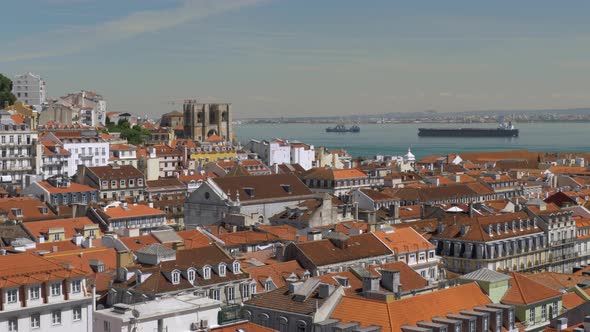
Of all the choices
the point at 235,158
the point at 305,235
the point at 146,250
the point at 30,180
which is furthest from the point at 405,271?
the point at 235,158

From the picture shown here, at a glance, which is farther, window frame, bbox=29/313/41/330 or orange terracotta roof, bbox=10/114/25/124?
orange terracotta roof, bbox=10/114/25/124

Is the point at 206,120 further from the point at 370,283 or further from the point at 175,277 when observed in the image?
the point at 370,283

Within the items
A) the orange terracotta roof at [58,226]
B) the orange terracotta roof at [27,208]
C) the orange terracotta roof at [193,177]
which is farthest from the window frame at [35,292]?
the orange terracotta roof at [193,177]

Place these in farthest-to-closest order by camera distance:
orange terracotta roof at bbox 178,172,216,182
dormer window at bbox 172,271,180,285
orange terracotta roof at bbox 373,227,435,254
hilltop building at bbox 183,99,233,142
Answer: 1. hilltop building at bbox 183,99,233,142
2. orange terracotta roof at bbox 178,172,216,182
3. orange terracotta roof at bbox 373,227,435,254
4. dormer window at bbox 172,271,180,285


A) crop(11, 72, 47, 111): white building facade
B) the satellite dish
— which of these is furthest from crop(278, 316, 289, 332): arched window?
crop(11, 72, 47, 111): white building facade

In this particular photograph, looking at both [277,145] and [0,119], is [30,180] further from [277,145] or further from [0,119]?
[277,145]

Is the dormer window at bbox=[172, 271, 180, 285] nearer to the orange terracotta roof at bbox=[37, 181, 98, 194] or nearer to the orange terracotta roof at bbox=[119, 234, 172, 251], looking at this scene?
the orange terracotta roof at bbox=[119, 234, 172, 251]

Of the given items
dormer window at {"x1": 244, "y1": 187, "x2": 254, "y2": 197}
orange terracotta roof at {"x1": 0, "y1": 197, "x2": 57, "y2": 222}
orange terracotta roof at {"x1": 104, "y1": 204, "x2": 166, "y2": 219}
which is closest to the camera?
orange terracotta roof at {"x1": 0, "y1": 197, "x2": 57, "y2": 222}

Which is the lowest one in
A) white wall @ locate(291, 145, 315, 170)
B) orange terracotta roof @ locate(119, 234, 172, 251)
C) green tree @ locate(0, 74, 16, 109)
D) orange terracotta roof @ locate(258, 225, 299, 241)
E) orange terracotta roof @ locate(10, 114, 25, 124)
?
white wall @ locate(291, 145, 315, 170)
